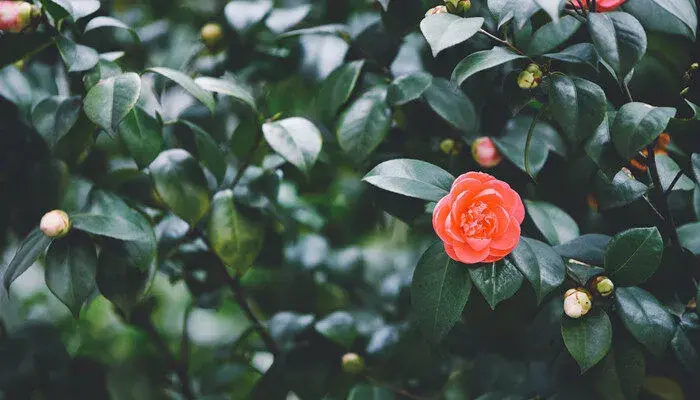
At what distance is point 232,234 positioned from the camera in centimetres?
109

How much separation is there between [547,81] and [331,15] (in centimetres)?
66

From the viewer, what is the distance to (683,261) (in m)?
0.94

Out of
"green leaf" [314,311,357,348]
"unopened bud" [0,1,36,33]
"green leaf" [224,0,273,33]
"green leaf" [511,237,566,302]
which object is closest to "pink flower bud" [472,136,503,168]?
"green leaf" [511,237,566,302]

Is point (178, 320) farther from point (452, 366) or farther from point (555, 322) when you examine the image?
point (555, 322)

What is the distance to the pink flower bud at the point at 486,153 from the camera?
1072mm

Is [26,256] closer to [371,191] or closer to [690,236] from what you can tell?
[371,191]

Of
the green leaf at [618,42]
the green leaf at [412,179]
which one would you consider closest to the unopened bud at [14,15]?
the green leaf at [412,179]

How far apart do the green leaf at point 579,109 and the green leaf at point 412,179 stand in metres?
0.16

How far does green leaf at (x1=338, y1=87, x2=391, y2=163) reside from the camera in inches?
41.2

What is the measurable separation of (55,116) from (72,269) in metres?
0.24

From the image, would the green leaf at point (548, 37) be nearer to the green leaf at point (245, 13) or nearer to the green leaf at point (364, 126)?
the green leaf at point (364, 126)

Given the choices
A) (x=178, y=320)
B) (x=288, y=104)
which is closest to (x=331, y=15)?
(x=288, y=104)

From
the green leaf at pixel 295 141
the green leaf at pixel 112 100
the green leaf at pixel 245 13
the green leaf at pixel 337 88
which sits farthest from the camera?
the green leaf at pixel 245 13

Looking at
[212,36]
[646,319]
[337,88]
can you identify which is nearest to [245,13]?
[212,36]
